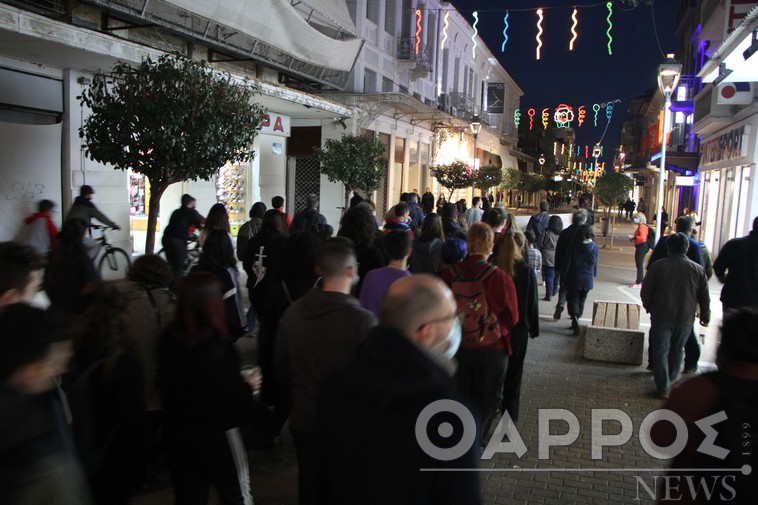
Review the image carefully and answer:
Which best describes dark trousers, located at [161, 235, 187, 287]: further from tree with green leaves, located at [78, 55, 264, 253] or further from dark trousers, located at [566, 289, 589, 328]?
dark trousers, located at [566, 289, 589, 328]

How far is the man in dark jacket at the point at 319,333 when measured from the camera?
10.5 ft

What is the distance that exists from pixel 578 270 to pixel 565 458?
192 inches

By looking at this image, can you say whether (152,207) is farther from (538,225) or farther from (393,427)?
(538,225)

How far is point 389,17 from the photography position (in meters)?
27.8

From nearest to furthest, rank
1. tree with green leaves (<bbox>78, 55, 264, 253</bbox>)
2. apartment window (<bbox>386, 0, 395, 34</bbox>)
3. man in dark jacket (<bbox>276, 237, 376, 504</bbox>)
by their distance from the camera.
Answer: man in dark jacket (<bbox>276, 237, 376, 504</bbox>), tree with green leaves (<bbox>78, 55, 264, 253</bbox>), apartment window (<bbox>386, 0, 395, 34</bbox>)

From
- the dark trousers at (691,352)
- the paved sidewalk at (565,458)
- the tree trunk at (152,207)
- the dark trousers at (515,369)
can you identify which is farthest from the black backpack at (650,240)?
the tree trunk at (152,207)

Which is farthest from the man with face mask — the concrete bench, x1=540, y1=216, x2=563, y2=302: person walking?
x1=540, y1=216, x2=563, y2=302: person walking

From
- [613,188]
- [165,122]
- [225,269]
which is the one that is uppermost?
[165,122]

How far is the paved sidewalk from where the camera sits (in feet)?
15.0

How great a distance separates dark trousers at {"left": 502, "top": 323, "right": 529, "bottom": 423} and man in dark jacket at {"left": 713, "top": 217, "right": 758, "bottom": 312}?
2940 millimetres

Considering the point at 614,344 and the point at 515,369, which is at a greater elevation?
the point at 515,369

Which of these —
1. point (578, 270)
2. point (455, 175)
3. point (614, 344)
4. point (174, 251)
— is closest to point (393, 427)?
point (614, 344)

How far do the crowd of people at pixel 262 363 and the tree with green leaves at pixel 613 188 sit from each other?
21.5 metres

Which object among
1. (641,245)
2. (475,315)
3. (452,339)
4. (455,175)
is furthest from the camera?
(455,175)
